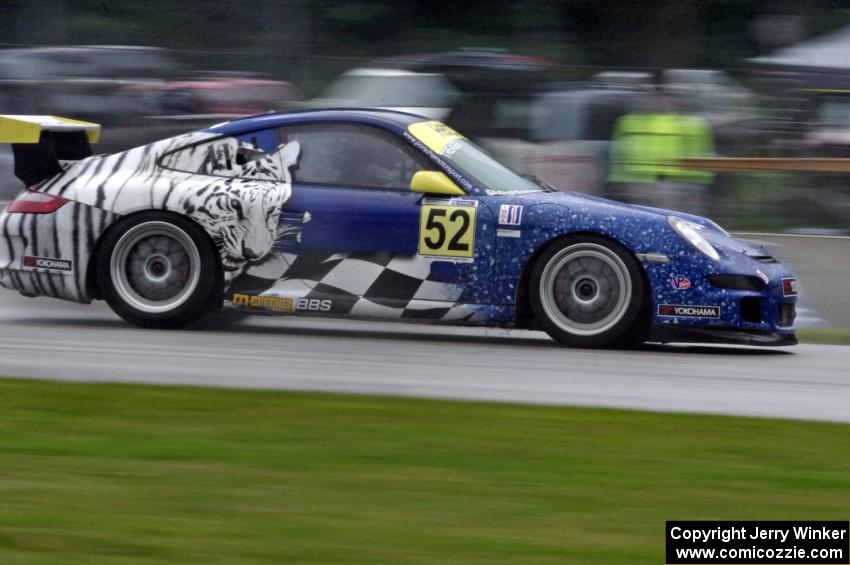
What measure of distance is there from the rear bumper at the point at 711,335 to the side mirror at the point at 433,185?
1387 mm

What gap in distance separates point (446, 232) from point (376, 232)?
1.34ft

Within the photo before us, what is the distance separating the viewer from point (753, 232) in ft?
35.7

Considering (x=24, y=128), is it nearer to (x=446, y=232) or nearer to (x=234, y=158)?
(x=234, y=158)

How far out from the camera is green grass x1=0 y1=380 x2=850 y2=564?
4145 mm

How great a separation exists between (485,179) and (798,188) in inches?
142

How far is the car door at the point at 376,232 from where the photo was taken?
8219mm

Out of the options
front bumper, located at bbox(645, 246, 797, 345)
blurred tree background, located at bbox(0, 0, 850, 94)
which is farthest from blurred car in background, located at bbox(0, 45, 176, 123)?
front bumper, located at bbox(645, 246, 797, 345)

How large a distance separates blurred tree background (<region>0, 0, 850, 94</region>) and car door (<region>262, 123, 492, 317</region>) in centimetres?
360

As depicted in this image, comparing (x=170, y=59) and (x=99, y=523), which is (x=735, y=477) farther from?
(x=170, y=59)

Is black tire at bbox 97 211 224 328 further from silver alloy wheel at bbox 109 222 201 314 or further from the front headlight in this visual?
the front headlight

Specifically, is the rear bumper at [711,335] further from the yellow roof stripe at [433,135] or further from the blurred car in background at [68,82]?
the blurred car in background at [68,82]

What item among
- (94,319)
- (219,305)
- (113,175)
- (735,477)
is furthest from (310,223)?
(735,477)

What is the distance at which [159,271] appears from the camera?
28.3ft

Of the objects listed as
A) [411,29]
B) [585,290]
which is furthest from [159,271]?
[411,29]
